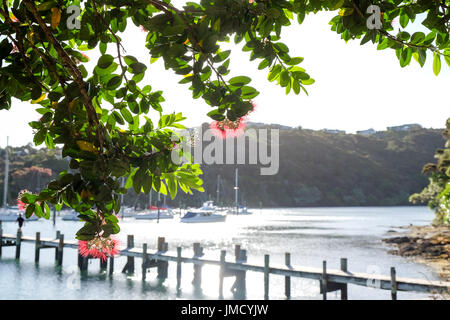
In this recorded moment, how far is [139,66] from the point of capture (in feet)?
7.04

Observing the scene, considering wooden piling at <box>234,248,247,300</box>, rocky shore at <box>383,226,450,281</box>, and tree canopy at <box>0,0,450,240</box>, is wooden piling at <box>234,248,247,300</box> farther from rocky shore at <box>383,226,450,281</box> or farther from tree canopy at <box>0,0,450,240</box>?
tree canopy at <box>0,0,450,240</box>

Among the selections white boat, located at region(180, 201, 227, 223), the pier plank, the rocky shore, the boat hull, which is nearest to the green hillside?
the boat hull

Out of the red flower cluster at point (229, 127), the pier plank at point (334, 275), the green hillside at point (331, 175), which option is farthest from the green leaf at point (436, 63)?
the green hillside at point (331, 175)

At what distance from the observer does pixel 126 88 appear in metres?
2.32

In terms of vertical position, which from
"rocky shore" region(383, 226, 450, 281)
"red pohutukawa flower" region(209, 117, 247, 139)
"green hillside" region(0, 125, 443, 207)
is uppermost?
"green hillside" region(0, 125, 443, 207)

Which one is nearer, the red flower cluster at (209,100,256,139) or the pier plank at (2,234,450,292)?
the red flower cluster at (209,100,256,139)

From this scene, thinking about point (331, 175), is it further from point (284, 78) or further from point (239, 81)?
point (239, 81)

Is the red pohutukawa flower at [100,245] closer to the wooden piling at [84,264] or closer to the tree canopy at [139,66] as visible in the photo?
the tree canopy at [139,66]

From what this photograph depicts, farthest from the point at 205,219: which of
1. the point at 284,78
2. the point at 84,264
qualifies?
the point at 284,78

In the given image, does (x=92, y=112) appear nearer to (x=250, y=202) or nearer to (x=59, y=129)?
(x=59, y=129)

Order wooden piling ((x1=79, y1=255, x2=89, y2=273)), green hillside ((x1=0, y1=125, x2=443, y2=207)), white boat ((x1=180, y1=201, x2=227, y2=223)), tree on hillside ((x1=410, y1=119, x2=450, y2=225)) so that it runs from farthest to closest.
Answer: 1. green hillside ((x1=0, y1=125, x2=443, y2=207))
2. white boat ((x1=180, y1=201, x2=227, y2=223))
3. tree on hillside ((x1=410, y1=119, x2=450, y2=225))
4. wooden piling ((x1=79, y1=255, x2=89, y2=273))

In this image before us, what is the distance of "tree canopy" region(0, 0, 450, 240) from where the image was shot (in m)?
1.89
